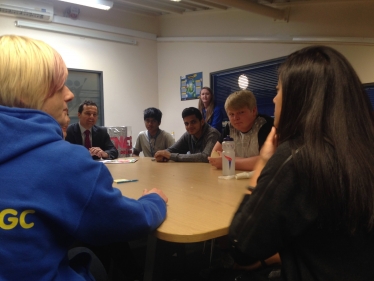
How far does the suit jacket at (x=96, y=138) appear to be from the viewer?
3.08 metres

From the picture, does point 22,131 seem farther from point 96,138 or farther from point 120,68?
point 120,68

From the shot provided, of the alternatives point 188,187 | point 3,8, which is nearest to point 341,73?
point 188,187

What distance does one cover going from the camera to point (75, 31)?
4.64 metres

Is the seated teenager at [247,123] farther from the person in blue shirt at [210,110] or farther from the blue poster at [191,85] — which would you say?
the blue poster at [191,85]

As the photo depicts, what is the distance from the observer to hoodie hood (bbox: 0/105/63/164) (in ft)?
2.06

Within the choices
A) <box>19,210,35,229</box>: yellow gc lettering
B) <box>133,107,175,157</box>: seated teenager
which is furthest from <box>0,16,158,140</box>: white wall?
<box>19,210,35,229</box>: yellow gc lettering

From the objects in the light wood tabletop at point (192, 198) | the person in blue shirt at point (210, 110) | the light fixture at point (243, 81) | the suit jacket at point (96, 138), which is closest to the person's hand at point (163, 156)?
the light wood tabletop at point (192, 198)

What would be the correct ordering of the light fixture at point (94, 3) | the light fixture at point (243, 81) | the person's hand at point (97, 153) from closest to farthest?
the person's hand at point (97, 153) < the light fixture at point (94, 3) < the light fixture at point (243, 81)

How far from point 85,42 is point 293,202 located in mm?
Result: 4802

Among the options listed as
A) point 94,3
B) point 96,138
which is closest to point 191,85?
point 94,3

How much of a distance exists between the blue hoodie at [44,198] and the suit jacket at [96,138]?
7.79ft

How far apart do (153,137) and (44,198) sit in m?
3.09

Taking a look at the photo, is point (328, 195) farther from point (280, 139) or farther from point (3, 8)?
point (3, 8)

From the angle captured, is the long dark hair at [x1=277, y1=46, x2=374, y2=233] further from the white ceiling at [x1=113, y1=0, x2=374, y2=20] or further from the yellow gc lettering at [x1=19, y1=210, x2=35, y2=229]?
the white ceiling at [x1=113, y1=0, x2=374, y2=20]
